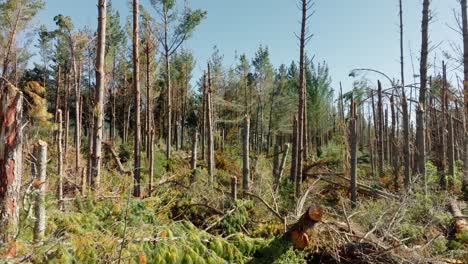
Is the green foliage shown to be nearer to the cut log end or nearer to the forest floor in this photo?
the forest floor

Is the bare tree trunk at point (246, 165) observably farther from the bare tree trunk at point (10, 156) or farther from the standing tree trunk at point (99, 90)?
the bare tree trunk at point (10, 156)

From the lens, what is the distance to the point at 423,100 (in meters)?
9.56

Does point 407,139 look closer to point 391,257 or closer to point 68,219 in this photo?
point 391,257

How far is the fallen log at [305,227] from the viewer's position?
4.92 metres

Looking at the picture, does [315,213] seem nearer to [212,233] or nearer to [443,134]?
[212,233]

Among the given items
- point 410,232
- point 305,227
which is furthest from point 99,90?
point 410,232

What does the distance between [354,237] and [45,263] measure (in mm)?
3879

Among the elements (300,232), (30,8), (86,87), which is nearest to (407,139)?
(300,232)

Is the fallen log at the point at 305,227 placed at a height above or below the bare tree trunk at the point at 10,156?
below

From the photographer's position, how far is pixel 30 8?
18.6m

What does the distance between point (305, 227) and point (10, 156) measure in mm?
3338

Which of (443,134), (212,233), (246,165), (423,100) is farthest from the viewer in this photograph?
(443,134)

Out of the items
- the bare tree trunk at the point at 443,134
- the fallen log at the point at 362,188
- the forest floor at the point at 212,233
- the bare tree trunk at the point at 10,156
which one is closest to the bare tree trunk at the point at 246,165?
the forest floor at the point at 212,233

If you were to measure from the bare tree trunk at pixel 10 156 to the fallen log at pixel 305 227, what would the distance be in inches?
122
